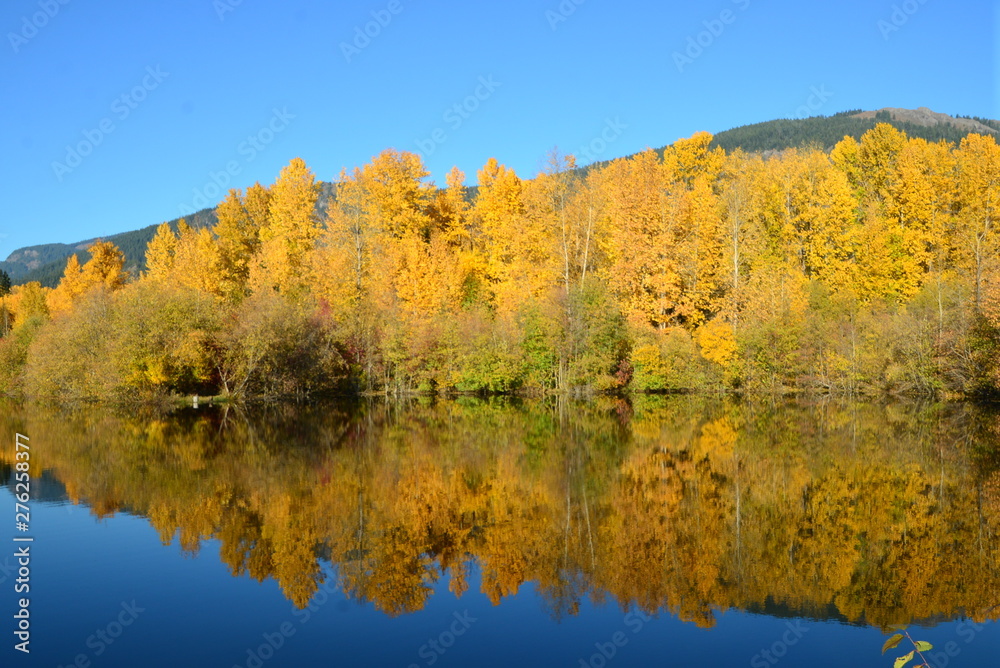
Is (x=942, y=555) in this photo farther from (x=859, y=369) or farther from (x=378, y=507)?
(x=859, y=369)

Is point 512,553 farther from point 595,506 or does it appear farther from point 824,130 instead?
point 824,130

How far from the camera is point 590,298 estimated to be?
130ft

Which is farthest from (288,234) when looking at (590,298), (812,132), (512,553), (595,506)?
(812,132)

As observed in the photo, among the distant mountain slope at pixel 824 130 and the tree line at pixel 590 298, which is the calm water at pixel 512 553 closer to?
the tree line at pixel 590 298

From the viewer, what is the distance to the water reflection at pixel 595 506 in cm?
1109

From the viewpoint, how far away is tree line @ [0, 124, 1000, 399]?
3744 centimetres

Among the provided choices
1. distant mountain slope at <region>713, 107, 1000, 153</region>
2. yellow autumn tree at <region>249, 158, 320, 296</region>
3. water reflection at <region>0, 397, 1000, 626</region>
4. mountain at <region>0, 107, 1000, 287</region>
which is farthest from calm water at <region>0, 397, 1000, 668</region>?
distant mountain slope at <region>713, 107, 1000, 153</region>

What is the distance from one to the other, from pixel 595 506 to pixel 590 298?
980 inches

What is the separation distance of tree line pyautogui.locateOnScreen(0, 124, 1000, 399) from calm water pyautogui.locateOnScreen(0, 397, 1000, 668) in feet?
49.1

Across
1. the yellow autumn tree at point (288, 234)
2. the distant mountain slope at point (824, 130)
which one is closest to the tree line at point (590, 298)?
the yellow autumn tree at point (288, 234)

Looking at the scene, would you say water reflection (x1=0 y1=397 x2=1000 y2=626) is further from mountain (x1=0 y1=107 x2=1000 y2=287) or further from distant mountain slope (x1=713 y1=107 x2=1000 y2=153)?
distant mountain slope (x1=713 y1=107 x2=1000 y2=153)

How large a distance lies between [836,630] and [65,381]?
39326mm

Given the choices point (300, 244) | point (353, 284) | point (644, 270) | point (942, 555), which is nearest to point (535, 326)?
point (644, 270)

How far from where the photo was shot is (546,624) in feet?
32.9
